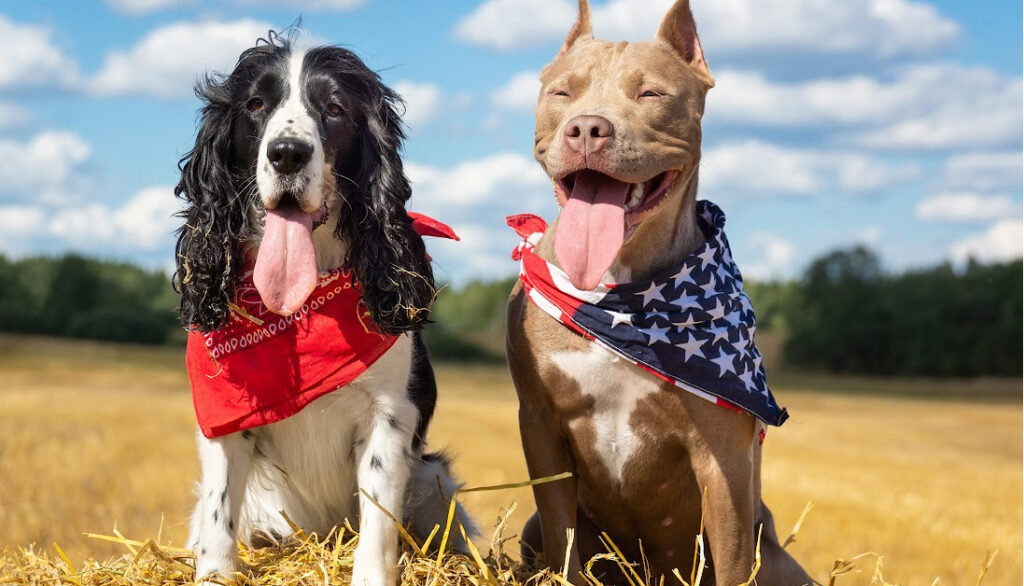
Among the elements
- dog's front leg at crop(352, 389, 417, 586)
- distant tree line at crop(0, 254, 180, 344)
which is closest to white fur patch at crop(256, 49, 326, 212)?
dog's front leg at crop(352, 389, 417, 586)

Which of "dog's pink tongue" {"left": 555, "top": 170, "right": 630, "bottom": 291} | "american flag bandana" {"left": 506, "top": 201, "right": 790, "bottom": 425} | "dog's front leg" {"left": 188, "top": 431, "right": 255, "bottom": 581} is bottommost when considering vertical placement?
"dog's front leg" {"left": 188, "top": 431, "right": 255, "bottom": 581}

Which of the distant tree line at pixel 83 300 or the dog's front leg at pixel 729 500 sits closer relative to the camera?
the dog's front leg at pixel 729 500

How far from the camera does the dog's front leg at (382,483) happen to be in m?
4.43

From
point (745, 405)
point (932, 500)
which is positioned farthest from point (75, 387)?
point (745, 405)

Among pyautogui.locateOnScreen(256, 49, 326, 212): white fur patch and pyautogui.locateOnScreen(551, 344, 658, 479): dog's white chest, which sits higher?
pyautogui.locateOnScreen(256, 49, 326, 212): white fur patch

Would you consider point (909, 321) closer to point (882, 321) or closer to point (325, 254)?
point (882, 321)

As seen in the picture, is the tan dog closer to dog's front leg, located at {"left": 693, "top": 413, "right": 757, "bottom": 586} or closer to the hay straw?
dog's front leg, located at {"left": 693, "top": 413, "right": 757, "bottom": 586}

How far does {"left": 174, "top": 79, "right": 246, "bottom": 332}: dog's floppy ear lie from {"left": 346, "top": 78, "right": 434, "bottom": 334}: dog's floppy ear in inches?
19.8

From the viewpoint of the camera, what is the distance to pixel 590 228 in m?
4.33

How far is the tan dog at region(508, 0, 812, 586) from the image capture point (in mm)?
4395

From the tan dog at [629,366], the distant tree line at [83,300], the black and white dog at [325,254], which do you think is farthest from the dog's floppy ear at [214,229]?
the distant tree line at [83,300]

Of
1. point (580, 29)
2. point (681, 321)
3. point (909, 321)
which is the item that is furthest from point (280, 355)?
point (909, 321)

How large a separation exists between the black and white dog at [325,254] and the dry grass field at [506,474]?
4.15ft

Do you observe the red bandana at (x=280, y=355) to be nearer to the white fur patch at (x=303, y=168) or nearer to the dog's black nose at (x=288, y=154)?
the white fur patch at (x=303, y=168)
